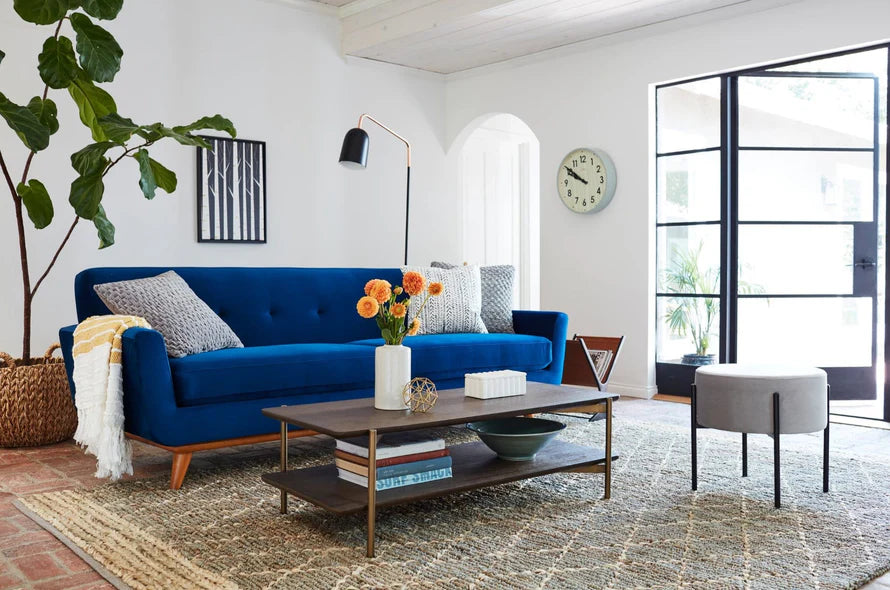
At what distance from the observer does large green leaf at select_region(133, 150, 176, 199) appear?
3.70m

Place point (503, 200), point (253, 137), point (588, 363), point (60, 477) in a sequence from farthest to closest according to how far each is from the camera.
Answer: point (503, 200)
point (253, 137)
point (588, 363)
point (60, 477)

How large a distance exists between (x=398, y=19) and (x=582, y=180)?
173 cm

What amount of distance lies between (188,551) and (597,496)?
1.42 meters

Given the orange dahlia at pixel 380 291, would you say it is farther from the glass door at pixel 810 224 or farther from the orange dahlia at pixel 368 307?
the glass door at pixel 810 224

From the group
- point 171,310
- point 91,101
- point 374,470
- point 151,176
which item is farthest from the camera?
point 91,101

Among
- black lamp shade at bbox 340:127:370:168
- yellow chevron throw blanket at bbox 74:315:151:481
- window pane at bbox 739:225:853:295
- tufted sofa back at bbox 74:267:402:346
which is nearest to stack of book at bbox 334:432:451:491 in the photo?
yellow chevron throw blanket at bbox 74:315:151:481

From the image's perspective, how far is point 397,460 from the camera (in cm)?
251

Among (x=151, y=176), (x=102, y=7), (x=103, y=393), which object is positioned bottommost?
(x=103, y=393)

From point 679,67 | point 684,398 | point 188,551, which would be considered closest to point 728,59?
point 679,67

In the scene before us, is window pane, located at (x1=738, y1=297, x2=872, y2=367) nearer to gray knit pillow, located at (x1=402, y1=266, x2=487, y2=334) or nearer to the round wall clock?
the round wall clock

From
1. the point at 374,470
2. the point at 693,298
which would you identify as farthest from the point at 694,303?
the point at 374,470

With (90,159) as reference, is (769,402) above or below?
below

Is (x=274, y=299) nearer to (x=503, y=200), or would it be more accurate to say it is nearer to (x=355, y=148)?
(x=355, y=148)

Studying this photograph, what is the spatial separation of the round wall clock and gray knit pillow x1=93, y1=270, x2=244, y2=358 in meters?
3.06
